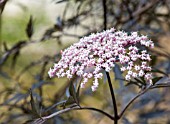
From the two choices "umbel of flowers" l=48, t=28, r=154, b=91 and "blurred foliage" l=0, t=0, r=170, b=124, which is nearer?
"umbel of flowers" l=48, t=28, r=154, b=91

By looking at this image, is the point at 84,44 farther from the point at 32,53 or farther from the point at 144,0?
the point at 32,53

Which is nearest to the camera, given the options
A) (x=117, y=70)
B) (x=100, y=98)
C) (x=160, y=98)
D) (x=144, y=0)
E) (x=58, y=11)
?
(x=117, y=70)

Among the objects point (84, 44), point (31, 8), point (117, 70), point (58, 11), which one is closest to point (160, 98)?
point (117, 70)

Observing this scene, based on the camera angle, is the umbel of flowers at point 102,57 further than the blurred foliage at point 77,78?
No

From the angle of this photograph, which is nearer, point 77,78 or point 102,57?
point 102,57

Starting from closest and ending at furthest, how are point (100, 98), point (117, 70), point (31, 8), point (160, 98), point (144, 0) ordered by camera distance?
point (117, 70)
point (144, 0)
point (160, 98)
point (100, 98)
point (31, 8)

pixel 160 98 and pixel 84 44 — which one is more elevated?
pixel 84 44

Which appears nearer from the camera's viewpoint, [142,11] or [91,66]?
[91,66]

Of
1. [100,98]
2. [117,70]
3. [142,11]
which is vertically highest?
[142,11]
